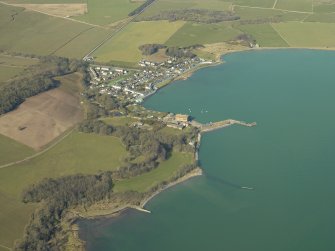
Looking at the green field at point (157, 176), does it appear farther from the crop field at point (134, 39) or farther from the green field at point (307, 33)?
the green field at point (307, 33)

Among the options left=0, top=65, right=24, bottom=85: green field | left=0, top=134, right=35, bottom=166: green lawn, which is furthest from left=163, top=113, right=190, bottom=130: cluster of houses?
left=0, top=65, right=24, bottom=85: green field

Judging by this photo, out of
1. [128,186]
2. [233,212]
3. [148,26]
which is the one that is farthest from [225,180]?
[148,26]

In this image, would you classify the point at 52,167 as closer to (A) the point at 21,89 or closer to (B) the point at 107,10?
(A) the point at 21,89

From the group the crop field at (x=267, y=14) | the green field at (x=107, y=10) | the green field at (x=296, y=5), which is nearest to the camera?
the green field at (x=107, y=10)

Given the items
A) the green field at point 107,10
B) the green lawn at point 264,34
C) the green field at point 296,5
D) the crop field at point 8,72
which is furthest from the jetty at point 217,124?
the green field at point 296,5

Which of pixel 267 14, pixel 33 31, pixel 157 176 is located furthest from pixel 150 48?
pixel 157 176
